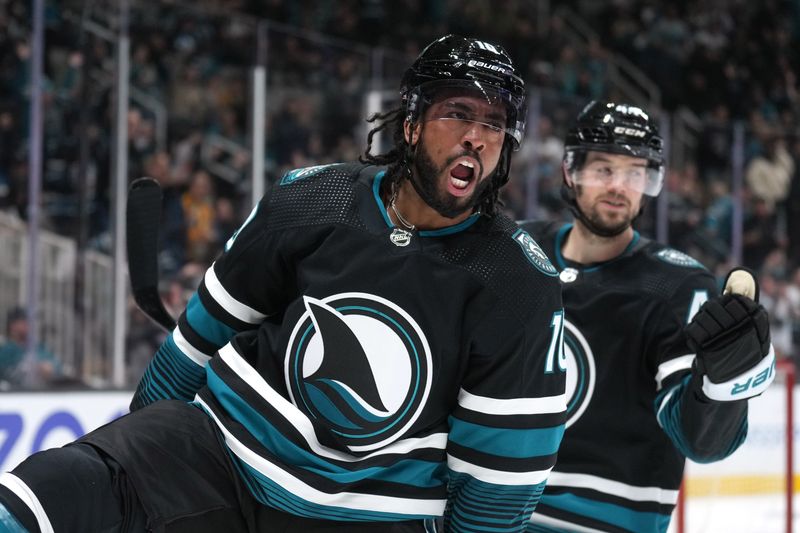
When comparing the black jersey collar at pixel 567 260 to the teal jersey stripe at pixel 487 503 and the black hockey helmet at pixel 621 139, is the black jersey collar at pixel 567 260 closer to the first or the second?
the black hockey helmet at pixel 621 139

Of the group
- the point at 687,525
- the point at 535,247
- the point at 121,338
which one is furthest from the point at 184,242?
the point at 535,247

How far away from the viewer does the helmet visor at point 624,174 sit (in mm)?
2240

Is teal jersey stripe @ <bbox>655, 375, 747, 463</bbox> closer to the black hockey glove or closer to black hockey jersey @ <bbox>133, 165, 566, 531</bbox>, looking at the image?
the black hockey glove

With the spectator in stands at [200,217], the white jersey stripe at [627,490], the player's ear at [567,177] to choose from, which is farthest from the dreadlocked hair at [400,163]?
the spectator in stands at [200,217]

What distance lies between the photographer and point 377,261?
1.59m

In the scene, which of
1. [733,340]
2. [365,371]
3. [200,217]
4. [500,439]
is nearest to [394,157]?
[365,371]

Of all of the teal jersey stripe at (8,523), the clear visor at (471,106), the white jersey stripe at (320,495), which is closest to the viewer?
the teal jersey stripe at (8,523)

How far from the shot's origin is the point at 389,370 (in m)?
1.57

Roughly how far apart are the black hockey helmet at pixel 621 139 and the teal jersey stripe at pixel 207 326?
2.86 ft

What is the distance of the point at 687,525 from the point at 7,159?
9.27 ft

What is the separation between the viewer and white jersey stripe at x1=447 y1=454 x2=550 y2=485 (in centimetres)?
160

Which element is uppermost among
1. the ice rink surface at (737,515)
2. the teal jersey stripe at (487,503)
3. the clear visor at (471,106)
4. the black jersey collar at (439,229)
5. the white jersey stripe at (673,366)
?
the clear visor at (471,106)

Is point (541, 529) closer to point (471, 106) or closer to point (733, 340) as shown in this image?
point (733, 340)

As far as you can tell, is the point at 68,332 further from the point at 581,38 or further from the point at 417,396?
the point at 581,38
